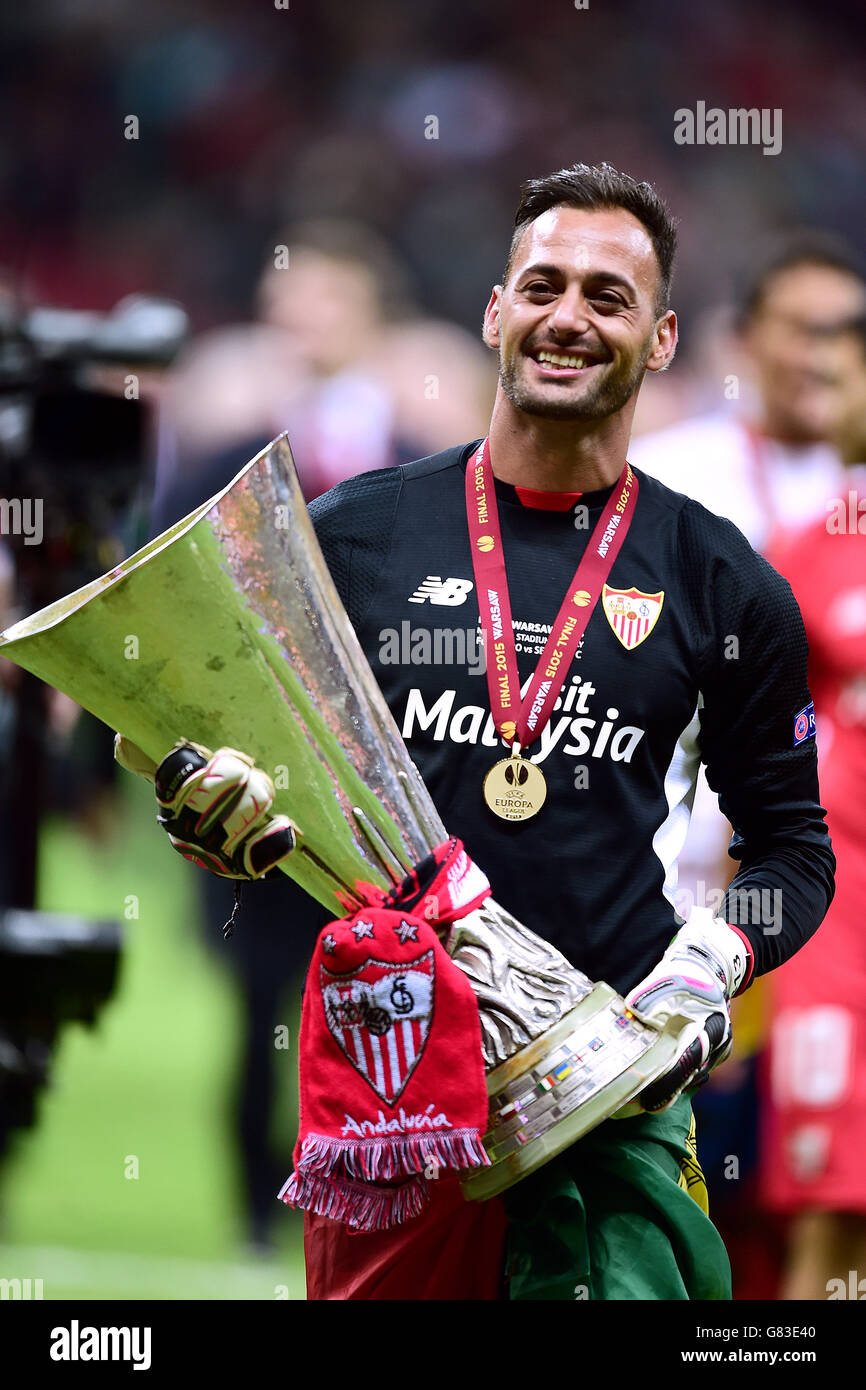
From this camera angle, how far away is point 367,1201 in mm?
2201

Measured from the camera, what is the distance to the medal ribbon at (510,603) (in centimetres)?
238

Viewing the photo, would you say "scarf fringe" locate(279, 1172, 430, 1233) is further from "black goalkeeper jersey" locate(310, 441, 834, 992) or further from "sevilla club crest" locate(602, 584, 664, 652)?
"sevilla club crest" locate(602, 584, 664, 652)

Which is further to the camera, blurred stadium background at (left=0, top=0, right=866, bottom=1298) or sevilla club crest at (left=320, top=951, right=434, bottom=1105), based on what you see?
blurred stadium background at (left=0, top=0, right=866, bottom=1298)

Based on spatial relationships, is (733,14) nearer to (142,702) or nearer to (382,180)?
(382,180)

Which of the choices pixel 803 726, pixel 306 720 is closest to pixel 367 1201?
pixel 306 720

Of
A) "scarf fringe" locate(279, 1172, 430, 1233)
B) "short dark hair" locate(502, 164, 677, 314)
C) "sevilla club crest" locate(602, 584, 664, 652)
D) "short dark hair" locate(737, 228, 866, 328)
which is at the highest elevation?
"short dark hair" locate(737, 228, 866, 328)

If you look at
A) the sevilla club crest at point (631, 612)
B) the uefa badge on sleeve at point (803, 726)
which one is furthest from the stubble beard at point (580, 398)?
the uefa badge on sleeve at point (803, 726)

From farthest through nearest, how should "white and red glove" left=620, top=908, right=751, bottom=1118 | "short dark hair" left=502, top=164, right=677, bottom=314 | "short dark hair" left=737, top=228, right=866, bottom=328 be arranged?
1. "short dark hair" left=737, top=228, right=866, bottom=328
2. "short dark hair" left=502, top=164, right=677, bottom=314
3. "white and red glove" left=620, top=908, right=751, bottom=1118

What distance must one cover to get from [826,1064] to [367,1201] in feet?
7.16

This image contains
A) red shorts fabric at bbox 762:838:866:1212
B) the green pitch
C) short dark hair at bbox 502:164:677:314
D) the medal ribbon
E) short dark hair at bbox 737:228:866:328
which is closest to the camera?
the medal ribbon

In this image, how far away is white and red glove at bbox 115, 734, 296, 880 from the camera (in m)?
2.01

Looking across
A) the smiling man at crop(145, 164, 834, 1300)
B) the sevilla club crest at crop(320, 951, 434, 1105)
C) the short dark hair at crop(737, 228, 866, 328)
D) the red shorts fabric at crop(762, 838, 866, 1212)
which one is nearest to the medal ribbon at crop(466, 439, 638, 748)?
the smiling man at crop(145, 164, 834, 1300)

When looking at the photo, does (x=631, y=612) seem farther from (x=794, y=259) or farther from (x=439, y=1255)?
(x=794, y=259)

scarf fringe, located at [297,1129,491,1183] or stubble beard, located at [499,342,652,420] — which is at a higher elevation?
stubble beard, located at [499,342,652,420]
